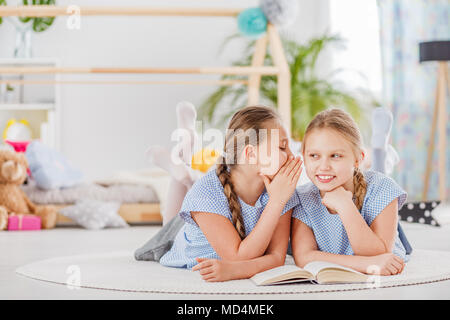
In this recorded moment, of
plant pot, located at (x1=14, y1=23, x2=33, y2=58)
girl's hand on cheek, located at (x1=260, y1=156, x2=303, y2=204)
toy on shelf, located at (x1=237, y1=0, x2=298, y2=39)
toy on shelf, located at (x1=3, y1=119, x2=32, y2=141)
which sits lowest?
girl's hand on cheek, located at (x1=260, y1=156, x2=303, y2=204)

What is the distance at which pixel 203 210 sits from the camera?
1.26 meters

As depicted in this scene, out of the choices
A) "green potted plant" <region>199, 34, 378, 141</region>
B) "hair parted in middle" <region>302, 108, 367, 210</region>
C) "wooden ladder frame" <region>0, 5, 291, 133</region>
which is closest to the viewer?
"hair parted in middle" <region>302, 108, 367, 210</region>

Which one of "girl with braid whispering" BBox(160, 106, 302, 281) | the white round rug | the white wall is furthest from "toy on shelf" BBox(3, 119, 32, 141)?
Result: "girl with braid whispering" BBox(160, 106, 302, 281)

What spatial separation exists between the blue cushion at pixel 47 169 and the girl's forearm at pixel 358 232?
1.75 m

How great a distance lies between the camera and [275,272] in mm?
1180

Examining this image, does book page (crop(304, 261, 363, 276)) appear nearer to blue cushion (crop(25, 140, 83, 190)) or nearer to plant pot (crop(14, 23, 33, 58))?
blue cushion (crop(25, 140, 83, 190))

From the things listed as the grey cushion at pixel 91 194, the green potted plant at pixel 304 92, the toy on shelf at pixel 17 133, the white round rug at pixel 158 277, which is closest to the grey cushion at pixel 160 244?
the white round rug at pixel 158 277

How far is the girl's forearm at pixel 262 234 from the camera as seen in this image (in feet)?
3.93

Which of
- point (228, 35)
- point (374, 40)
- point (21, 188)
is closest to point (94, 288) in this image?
point (21, 188)

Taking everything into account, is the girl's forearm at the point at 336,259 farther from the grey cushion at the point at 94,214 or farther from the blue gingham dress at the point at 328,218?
the grey cushion at the point at 94,214

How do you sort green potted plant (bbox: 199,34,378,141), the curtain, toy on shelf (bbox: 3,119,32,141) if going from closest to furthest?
toy on shelf (bbox: 3,119,32,141) → the curtain → green potted plant (bbox: 199,34,378,141)

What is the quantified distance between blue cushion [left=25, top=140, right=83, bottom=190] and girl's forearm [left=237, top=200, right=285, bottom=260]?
165cm

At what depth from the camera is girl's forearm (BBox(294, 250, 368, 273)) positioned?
1212 millimetres
